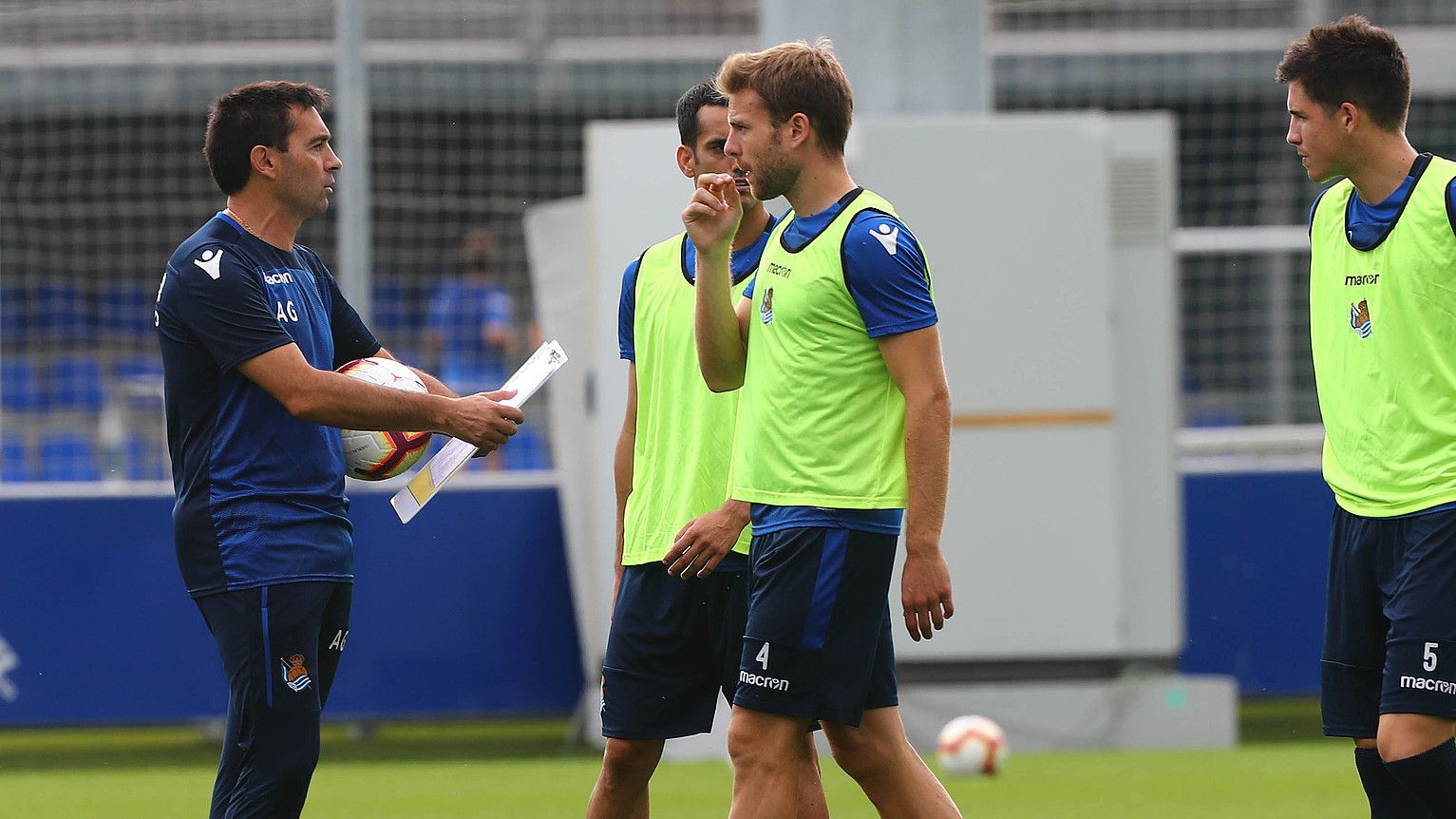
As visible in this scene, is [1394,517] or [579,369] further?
[579,369]

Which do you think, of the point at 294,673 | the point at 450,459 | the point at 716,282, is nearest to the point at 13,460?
the point at 450,459

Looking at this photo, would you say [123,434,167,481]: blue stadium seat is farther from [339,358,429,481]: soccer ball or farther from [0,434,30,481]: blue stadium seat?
[339,358,429,481]: soccer ball

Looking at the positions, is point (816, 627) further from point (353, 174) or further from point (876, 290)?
point (353, 174)

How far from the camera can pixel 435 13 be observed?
1459 centimetres

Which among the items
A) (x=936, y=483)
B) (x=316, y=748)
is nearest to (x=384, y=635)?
(x=316, y=748)

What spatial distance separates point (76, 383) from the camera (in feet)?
43.4

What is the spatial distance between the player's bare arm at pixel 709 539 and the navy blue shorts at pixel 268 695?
34.5 inches

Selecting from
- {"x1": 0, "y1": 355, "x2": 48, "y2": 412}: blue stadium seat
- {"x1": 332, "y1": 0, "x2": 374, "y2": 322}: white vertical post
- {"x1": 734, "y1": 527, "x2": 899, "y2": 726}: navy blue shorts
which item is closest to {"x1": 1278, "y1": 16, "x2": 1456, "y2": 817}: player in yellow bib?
{"x1": 734, "y1": 527, "x2": 899, "y2": 726}: navy blue shorts

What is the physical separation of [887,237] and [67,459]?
804 centimetres

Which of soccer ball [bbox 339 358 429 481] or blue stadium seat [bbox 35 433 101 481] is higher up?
soccer ball [bbox 339 358 429 481]

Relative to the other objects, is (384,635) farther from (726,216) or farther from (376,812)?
(726,216)

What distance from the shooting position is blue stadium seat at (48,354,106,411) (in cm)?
1281

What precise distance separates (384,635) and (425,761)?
2.50ft

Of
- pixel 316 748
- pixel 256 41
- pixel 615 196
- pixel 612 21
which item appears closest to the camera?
pixel 316 748
